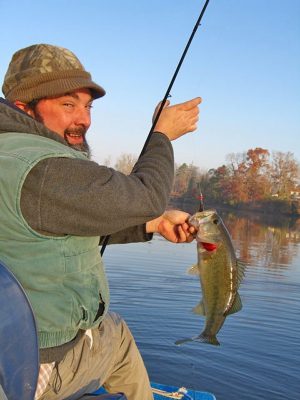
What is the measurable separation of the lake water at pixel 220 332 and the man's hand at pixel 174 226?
3.55 metres

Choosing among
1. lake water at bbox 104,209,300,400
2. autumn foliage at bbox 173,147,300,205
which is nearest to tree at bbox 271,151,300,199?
autumn foliage at bbox 173,147,300,205

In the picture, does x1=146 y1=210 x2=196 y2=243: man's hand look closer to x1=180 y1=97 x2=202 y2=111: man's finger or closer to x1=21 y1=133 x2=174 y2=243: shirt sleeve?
x1=180 y1=97 x2=202 y2=111: man's finger

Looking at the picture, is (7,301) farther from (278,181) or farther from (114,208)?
(278,181)

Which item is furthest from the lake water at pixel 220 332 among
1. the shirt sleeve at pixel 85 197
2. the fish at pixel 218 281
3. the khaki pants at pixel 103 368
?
the shirt sleeve at pixel 85 197

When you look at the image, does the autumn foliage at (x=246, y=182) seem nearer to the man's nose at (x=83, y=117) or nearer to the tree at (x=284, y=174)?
the tree at (x=284, y=174)

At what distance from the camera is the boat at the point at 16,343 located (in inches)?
71.7

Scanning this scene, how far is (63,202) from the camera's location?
2129 millimetres

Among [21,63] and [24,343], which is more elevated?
[21,63]

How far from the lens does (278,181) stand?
73.4 m

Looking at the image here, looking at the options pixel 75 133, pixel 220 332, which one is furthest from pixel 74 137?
pixel 220 332

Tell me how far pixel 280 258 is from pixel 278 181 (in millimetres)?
55744

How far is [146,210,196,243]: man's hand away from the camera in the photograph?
144 inches

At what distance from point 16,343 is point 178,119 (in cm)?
157

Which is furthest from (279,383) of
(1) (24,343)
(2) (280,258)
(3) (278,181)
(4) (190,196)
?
(3) (278,181)
